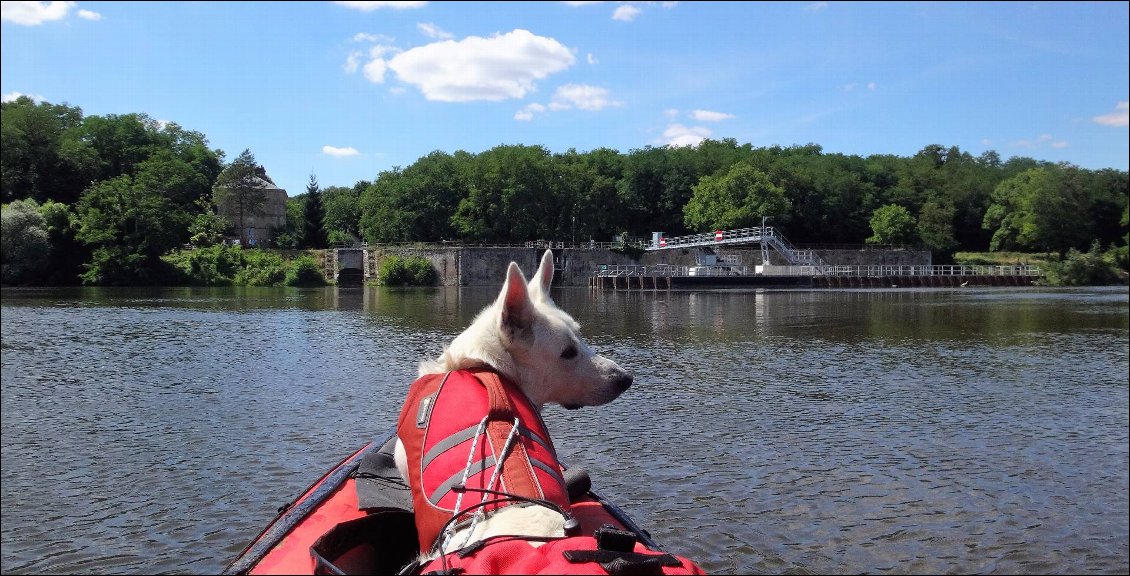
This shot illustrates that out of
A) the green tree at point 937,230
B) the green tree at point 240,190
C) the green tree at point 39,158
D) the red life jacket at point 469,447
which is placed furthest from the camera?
the green tree at point 937,230

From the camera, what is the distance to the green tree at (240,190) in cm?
9062

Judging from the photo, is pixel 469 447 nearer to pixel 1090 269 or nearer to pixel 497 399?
pixel 497 399

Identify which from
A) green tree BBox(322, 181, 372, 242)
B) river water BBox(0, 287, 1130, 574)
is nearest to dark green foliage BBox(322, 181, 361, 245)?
green tree BBox(322, 181, 372, 242)

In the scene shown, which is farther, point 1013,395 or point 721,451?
point 1013,395

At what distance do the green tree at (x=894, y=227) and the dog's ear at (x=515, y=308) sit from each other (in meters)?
98.2

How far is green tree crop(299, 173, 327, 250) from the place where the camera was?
3452 inches

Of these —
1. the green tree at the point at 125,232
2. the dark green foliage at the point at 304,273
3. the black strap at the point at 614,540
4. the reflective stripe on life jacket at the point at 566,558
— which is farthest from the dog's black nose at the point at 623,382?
the dark green foliage at the point at 304,273

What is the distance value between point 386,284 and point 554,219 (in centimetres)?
2203

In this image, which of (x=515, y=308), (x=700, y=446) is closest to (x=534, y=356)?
(x=515, y=308)

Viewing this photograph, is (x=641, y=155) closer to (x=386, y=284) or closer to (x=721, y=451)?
(x=386, y=284)

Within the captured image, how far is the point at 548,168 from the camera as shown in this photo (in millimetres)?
91500

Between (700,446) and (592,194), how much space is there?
84.5 m

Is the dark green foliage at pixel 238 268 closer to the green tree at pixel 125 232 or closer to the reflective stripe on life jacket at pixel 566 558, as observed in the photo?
the green tree at pixel 125 232

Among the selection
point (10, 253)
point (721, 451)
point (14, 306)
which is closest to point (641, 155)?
point (10, 253)
